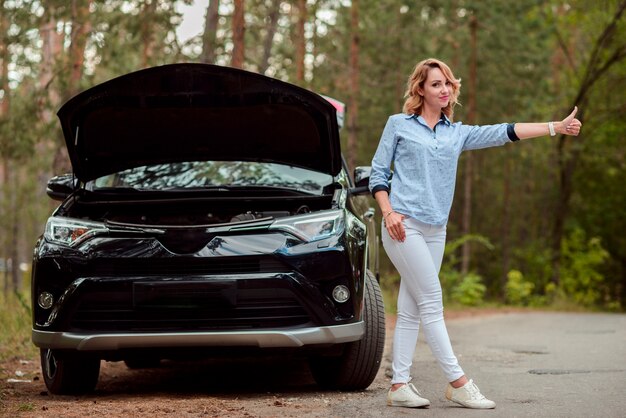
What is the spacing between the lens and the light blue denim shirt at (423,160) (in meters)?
5.44

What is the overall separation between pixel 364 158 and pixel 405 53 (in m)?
5.04

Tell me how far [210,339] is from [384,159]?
1481 millimetres

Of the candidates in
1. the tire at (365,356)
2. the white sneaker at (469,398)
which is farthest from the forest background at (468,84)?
the white sneaker at (469,398)

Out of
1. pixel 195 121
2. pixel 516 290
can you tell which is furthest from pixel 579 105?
pixel 195 121

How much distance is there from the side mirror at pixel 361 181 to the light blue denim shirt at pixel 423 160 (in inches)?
43.2

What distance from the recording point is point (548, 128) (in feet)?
18.2

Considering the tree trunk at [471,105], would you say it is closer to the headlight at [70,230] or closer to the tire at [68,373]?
the tire at [68,373]

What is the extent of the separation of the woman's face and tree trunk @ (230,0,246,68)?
8.77 meters

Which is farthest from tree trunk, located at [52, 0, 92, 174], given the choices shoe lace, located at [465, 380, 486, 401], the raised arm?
shoe lace, located at [465, 380, 486, 401]

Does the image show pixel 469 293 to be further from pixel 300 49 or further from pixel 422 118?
pixel 422 118

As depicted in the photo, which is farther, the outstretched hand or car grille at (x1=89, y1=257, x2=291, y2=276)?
car grille at (x1=89, y1=257, x2=291, y2=276)

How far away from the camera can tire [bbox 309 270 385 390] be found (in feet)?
19.9

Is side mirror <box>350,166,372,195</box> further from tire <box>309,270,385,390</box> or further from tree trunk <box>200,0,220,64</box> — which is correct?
tree trunk <box>200,0,220,64</box>

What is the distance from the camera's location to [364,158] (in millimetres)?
36000
